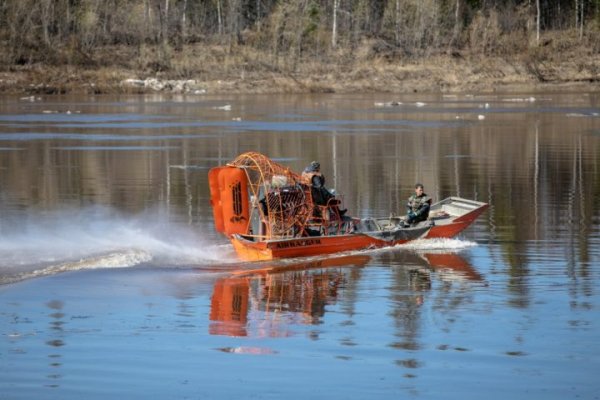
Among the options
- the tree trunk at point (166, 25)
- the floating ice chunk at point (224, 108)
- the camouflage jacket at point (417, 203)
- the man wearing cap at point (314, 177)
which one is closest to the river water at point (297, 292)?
the camouflage jacket at point (417, 203)

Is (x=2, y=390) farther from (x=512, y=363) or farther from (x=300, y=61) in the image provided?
(x=300, y=61)

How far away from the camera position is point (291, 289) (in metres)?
19.4

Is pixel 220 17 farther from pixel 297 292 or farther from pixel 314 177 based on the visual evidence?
pixel 297 292

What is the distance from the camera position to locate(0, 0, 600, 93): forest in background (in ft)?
315

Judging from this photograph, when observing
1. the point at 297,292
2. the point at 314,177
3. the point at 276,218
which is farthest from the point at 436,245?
the point at 297,292

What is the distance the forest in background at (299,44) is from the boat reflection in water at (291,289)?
73327 mm

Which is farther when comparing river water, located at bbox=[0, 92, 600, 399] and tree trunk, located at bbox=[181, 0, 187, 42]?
tree trunk, located at bbox=[181, 0, 187, 42]

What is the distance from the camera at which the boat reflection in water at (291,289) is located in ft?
55.2

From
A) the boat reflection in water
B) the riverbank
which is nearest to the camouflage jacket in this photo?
the boat reflection in water

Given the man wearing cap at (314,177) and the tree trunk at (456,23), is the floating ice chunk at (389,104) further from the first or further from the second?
the man wearing cap at (314,177)

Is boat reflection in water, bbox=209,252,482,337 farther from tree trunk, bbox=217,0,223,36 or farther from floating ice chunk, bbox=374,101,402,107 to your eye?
tree trunk, bbox=217,0,223,36

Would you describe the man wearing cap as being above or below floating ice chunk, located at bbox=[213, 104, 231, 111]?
below

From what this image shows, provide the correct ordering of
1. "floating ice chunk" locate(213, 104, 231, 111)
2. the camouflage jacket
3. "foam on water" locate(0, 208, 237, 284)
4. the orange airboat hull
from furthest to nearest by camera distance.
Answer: "floating ice chunk" locate(213, 104, 231, 111) < the camouflage jacket < the orange airboat hull < "foam on water" locate(0, 208, 237, 284)

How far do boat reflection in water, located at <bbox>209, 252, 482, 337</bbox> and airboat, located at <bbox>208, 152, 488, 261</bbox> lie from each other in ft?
1.32
